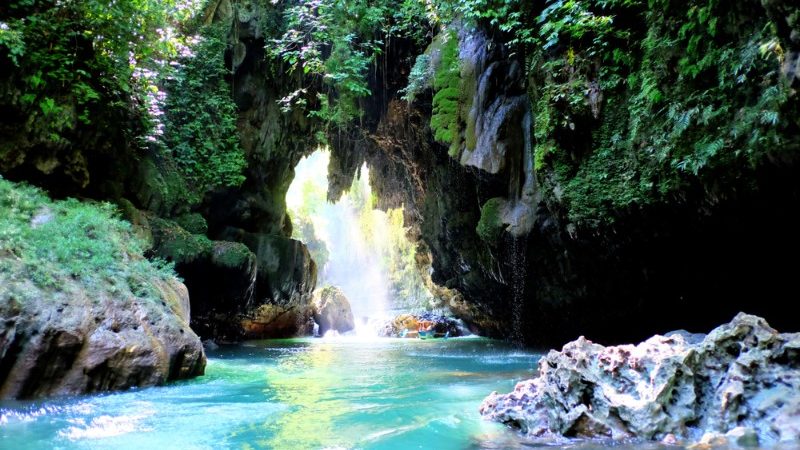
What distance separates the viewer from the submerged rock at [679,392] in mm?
4191

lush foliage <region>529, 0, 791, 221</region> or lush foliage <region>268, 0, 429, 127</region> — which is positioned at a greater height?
lush foliage <region>268, 0, 429, 127</region>

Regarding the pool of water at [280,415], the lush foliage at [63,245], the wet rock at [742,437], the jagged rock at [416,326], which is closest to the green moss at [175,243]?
the lush foliage at [63,245]

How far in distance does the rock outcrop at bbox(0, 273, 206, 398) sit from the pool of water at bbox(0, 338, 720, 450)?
27cm

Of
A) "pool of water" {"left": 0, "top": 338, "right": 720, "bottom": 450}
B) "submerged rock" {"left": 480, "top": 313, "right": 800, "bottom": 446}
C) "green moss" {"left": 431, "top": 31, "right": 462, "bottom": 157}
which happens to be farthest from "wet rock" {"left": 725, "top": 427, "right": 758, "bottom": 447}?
"green moss" {"left": 431, "top": 31, "right": 462, "bottom": 157}

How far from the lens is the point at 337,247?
168ft

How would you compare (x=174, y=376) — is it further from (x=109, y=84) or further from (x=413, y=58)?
(x=413, y=58)

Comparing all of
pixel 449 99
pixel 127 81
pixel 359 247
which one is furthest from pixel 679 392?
pixel 359 247

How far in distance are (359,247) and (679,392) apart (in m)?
42.0

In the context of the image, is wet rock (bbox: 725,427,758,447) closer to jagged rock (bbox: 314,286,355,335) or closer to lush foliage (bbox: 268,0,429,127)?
lush foliage (bbox: 268,0,429,127)

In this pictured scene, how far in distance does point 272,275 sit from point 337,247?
32.1 metres

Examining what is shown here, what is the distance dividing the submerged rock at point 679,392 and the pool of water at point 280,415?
334 mm

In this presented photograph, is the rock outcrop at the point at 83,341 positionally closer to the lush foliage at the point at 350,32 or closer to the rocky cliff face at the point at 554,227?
the rocky cliff face at the point at 554,227

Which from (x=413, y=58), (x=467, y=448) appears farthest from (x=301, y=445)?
(x=413, y=58)

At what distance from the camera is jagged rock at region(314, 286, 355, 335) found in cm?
2525
